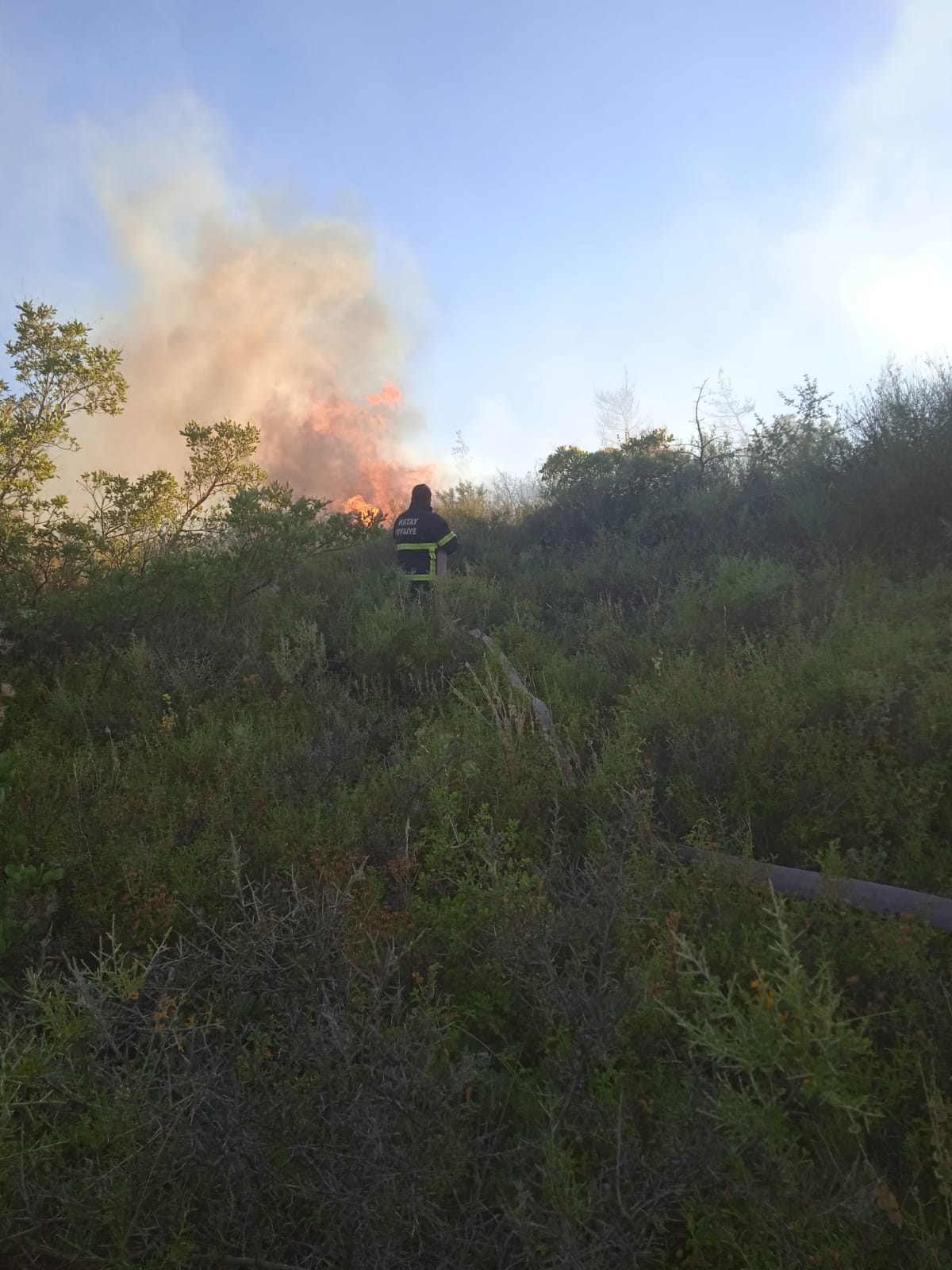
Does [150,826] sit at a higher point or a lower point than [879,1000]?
higher

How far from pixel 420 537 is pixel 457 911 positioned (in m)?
6.08

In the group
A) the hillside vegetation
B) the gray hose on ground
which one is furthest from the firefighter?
the gray hose on ground

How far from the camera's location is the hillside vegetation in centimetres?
203

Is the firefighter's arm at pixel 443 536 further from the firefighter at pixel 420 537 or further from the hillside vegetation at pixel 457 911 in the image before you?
the hillside vegetation at pixel 457 911

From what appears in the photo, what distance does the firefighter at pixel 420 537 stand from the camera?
8.62 metres


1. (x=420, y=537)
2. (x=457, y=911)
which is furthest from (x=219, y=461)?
(x=457, y=911)

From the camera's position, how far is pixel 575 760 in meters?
4.30

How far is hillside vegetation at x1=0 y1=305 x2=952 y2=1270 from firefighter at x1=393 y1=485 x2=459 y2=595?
5.14 feet

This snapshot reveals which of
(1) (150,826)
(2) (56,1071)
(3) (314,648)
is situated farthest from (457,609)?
(2) (56,1071)

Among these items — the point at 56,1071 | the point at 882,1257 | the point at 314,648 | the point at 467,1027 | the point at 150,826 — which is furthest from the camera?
the point at 314,648

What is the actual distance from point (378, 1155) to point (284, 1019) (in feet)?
2.66

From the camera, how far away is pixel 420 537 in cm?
866

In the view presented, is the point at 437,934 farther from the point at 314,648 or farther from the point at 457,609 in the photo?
the point at 457,609

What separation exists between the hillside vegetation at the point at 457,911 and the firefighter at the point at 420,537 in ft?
5.14
